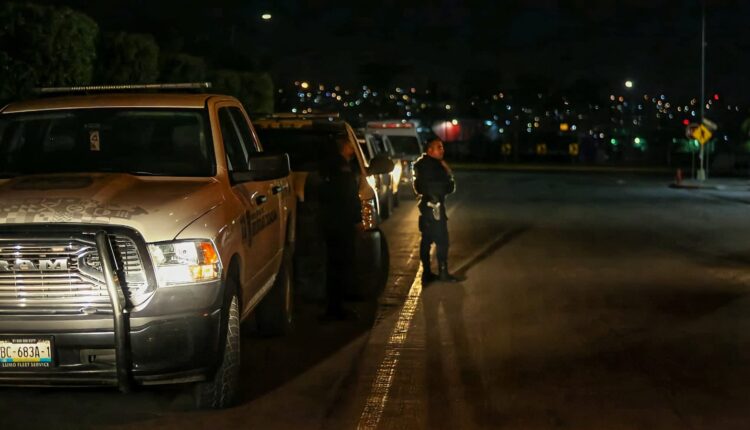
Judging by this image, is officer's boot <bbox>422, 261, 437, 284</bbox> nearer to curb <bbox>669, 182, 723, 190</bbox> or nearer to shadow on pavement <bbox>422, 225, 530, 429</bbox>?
shadow on pavement <bbox>422, 225, 530, 429</bbox>

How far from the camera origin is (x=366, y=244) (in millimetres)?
11664

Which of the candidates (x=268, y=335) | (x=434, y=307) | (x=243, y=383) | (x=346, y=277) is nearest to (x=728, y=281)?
(x=434, y=307)

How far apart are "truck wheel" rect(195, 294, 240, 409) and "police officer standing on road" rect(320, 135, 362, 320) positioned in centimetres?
339

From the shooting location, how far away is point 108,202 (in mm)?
6410

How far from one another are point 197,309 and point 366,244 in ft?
17.4

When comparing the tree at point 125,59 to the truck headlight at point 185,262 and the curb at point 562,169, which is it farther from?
the curb at point 562,169

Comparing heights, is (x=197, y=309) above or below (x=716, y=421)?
above

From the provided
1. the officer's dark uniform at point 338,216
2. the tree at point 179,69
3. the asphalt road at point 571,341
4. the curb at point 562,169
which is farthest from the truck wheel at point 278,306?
the curb at point 562,169

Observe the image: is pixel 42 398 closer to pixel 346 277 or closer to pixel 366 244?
pixel 346 277

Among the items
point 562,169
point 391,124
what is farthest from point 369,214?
point 562,169

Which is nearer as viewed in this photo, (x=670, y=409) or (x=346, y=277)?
(x=670, y=409)

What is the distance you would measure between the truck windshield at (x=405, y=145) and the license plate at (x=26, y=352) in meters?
25.3

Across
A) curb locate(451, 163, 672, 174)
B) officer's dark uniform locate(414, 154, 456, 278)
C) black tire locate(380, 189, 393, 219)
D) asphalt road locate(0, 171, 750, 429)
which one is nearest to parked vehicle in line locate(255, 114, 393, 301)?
asphalt road locate(0, 171, 750, 429)

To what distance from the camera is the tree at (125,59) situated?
27375 mm
